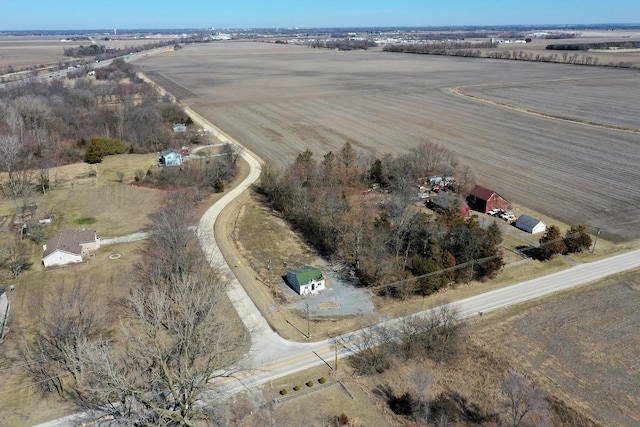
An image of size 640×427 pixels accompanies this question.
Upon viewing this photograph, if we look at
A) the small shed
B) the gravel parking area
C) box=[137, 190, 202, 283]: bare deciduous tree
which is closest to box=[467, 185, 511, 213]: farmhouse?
the small shed

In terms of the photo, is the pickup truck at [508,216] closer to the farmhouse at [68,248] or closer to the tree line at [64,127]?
the farmhouse at [68,248]

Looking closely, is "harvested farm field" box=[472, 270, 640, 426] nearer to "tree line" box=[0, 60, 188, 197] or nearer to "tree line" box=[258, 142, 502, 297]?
"tree line" box=[258, 142, 502, 297]

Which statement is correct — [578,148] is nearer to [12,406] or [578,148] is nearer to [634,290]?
[634,290]

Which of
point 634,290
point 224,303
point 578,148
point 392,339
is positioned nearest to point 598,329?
point 634,290

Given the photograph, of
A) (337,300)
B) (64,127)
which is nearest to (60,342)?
(337,300)

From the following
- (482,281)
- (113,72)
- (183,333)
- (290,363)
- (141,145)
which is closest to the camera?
(183,333)

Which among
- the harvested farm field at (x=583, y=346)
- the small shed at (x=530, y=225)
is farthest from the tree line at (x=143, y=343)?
the small shed at (x=530, y=225)

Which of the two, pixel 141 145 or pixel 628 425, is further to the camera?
pixel 141 145
